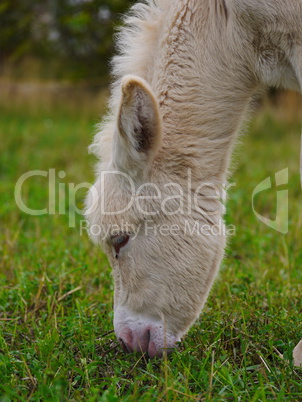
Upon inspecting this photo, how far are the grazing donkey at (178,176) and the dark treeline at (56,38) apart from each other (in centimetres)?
1080

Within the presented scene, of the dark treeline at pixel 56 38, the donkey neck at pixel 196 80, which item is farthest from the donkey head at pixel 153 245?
the dark treeline at pixel 56 38

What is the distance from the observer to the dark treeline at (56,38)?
1373 centimetres

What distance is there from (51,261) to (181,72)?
213 cm

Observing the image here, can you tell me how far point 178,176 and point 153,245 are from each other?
0.39 m

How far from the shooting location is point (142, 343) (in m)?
2.94

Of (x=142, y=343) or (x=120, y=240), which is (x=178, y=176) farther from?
(x=142, y=343)

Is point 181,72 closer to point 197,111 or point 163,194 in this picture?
point 197,111

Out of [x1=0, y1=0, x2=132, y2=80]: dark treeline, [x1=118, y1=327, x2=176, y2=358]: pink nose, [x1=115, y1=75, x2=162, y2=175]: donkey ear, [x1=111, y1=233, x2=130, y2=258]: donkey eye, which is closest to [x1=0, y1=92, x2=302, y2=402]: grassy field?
[x1=118, y1=327, x2=176, y2=358]: pink nose

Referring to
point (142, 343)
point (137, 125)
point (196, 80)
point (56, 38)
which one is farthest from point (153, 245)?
point (56, 38)

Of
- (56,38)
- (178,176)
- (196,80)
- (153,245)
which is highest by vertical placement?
(56,38)

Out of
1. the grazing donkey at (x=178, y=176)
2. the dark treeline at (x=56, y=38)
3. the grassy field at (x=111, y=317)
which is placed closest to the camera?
the grassy field at (x=111, y=317)

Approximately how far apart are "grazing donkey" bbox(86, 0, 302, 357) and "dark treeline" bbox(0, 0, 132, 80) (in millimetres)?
10799

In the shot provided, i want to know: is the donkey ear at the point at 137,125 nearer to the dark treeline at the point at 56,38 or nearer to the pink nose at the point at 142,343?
the pink nose at the point at 142,343

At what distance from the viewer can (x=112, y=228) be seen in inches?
116
